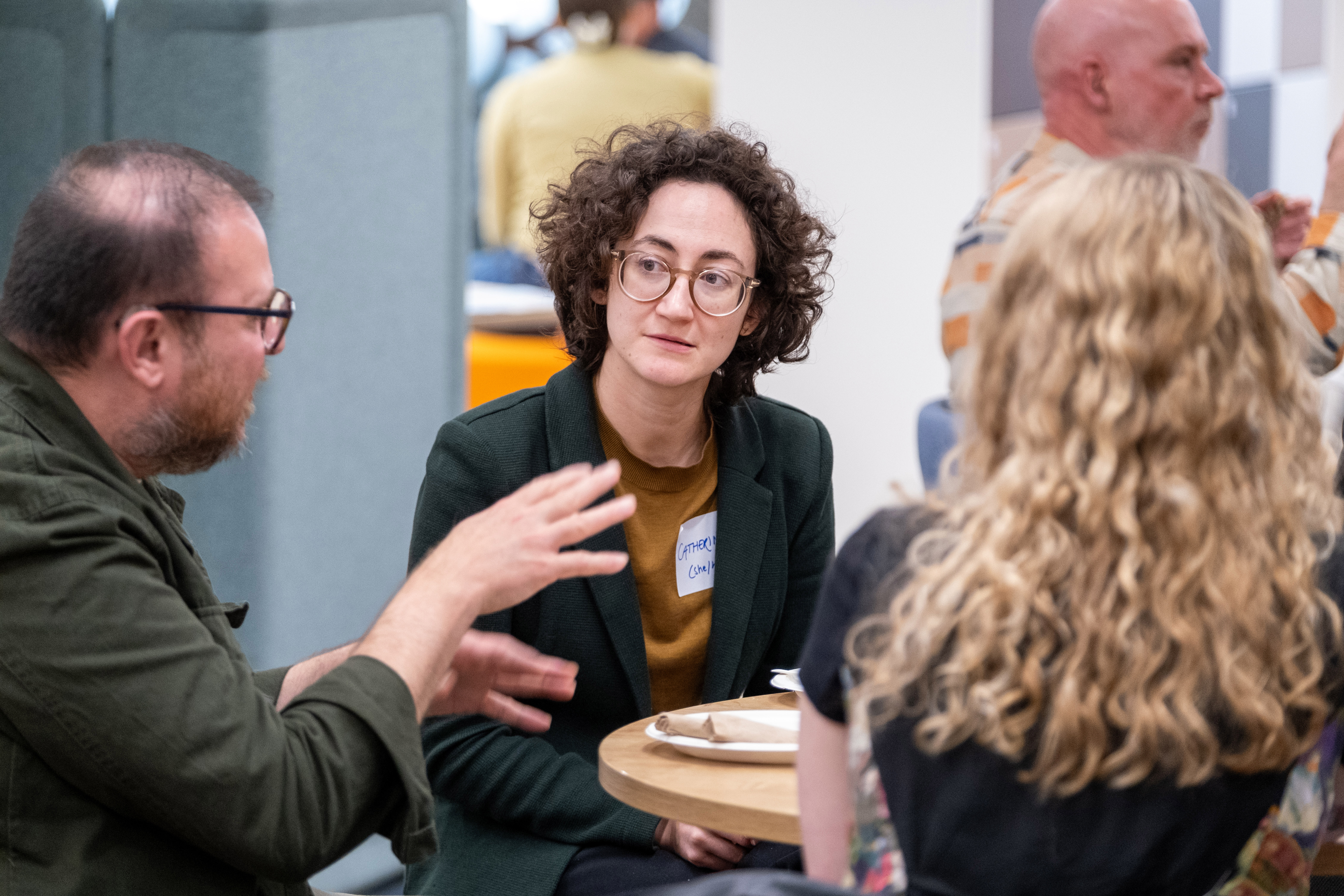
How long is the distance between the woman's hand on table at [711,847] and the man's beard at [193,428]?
0.76 meters

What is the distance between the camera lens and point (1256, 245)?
1.03m

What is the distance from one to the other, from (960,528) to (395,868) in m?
2.43

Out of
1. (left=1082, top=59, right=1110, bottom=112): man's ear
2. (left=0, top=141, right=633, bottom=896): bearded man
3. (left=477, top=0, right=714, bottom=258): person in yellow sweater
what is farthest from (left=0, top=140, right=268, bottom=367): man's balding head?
(left=477, top=0, right=714, bottom=258): person in yellow sweater

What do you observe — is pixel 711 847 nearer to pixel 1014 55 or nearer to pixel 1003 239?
pixel 1003 239

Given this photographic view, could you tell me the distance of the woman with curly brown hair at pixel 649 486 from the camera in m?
1.77

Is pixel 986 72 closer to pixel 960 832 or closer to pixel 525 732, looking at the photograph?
pixel 525 732

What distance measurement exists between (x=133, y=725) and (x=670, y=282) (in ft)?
3.72

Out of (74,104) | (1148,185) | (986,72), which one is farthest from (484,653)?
(986,72)

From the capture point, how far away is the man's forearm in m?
1.59

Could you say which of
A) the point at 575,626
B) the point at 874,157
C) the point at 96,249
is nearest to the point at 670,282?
the point at 575,626

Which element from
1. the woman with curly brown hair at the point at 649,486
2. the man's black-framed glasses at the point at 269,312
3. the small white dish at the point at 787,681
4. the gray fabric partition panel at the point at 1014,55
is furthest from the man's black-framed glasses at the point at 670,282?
the gray fabric partition panel at the point at 1014,55

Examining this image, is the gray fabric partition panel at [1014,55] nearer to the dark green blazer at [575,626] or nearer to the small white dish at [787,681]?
the dark green blazer at [575,626]

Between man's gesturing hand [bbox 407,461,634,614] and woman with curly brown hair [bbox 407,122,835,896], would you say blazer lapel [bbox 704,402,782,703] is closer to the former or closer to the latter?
woman with curly brown hair [bbox 407,122,835,896]

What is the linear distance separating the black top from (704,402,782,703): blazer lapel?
2.99 ft
